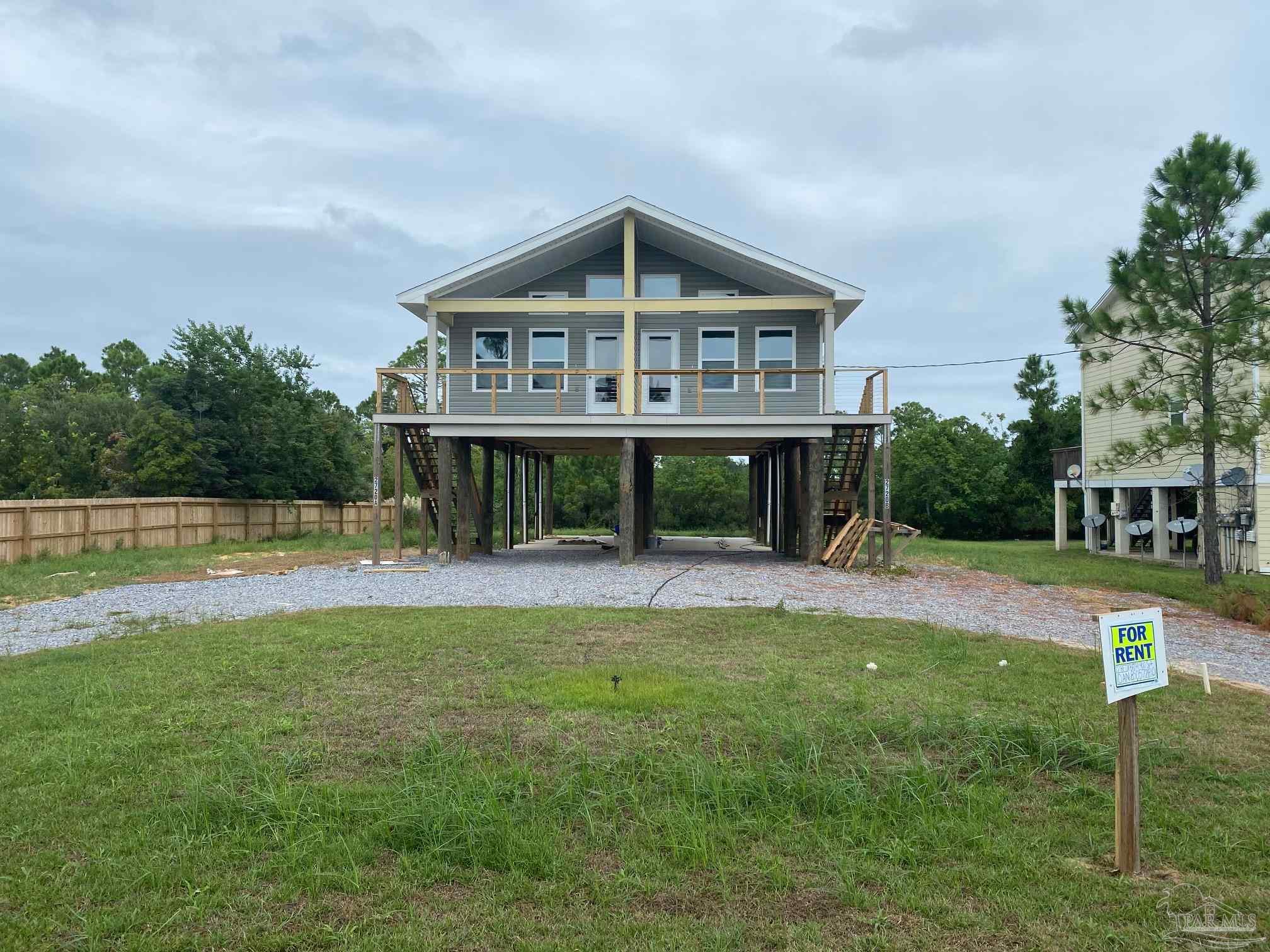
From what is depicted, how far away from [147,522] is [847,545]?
701 inches

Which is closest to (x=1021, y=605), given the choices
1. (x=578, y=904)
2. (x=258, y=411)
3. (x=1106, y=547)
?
(x=578, y=904)

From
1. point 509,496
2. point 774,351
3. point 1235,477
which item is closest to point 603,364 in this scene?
point 774,351

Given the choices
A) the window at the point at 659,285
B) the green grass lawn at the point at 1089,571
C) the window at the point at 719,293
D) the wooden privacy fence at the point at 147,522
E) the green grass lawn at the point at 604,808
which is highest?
the window at the point at 659,285

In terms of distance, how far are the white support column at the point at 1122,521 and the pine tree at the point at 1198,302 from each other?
10.8 m

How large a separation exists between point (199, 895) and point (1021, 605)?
39.0 feet

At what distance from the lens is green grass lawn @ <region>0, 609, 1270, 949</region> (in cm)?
340

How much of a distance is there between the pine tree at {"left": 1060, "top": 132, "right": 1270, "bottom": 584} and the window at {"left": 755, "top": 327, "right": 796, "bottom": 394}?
565 centimetres

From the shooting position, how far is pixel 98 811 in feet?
14.4

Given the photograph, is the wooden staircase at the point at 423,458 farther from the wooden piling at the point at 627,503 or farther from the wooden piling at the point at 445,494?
the wooden piling at the point at 627,503

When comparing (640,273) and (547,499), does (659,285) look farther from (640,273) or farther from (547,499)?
(547,499)

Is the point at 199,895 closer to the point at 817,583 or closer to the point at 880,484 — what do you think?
the point at 817,583

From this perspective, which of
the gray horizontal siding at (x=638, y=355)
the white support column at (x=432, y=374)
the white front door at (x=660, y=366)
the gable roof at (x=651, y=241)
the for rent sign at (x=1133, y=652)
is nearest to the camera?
the for rent sign at (x=1133, y=652)

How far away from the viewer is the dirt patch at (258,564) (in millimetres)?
15883

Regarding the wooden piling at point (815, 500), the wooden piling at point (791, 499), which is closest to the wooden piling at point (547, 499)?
the wooden piling at point (791, 499)
